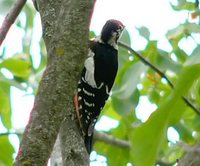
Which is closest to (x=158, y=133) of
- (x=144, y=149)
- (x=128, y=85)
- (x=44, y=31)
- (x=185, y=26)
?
(x=144, y=149)

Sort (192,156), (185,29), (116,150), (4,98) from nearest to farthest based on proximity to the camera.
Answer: (192,156) < (185,29) < (4,98) < (116,150)

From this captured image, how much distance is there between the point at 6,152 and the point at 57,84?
1201mm

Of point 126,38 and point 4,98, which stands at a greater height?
point 126,38

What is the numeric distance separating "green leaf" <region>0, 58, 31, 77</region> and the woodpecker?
3.10ft

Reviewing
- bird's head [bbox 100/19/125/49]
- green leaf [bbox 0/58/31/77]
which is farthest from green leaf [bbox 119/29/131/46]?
bird's head [bbox 100/19/125/49]

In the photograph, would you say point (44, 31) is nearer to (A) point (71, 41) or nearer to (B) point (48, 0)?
(B) point (48, 0)

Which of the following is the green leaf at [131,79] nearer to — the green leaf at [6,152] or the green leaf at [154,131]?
the green leaf at [6,152]

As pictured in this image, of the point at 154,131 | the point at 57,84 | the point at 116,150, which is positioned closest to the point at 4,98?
the point at 116,150

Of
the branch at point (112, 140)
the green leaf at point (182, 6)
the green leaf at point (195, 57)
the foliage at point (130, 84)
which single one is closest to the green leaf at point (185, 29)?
the foliage at point (130, 84)

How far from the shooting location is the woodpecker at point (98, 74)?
4.16m

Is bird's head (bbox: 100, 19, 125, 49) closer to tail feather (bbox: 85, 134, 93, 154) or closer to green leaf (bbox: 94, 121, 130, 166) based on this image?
green leaf (bbox: 94, 121, 130, 166)

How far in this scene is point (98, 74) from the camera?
4.38 meters

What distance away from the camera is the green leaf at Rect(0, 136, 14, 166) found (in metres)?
2.55

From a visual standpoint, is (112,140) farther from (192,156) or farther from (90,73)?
(192,156)
